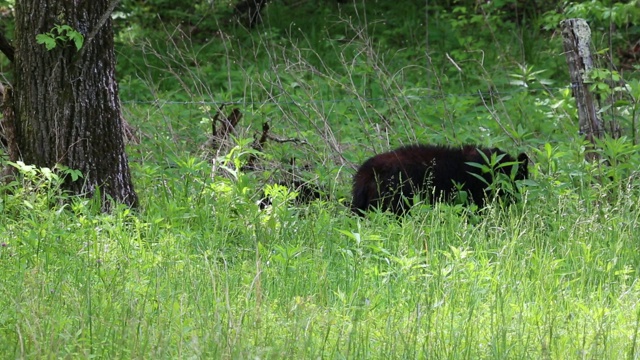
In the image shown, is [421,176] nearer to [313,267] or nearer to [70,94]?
[313,267]

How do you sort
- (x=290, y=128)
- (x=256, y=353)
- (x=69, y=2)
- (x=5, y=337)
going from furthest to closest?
(x=290, y=128), (x=69, y=2), (x=5, y=337), (x=256, y=353)

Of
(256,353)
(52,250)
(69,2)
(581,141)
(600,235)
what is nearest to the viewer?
(256,353)

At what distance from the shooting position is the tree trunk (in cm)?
530

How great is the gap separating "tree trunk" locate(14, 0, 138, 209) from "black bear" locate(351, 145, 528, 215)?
5.01 feet

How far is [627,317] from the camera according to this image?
3.85 m

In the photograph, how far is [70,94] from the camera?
5.36 metres

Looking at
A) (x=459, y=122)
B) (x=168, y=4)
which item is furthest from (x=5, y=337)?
(x=168, y=4)

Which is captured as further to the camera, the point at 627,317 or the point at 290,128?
the point at 290,128

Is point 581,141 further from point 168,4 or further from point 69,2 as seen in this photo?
point 168,4

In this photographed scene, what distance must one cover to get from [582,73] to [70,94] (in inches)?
134

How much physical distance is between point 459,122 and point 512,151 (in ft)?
5.30

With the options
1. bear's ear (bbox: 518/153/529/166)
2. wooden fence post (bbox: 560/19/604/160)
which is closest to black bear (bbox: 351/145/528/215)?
bear's ear (bbox: 518/153/529/166)

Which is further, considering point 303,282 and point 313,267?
point 313,267

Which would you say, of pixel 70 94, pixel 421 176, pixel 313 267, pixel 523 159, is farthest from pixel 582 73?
pixel 70 94
